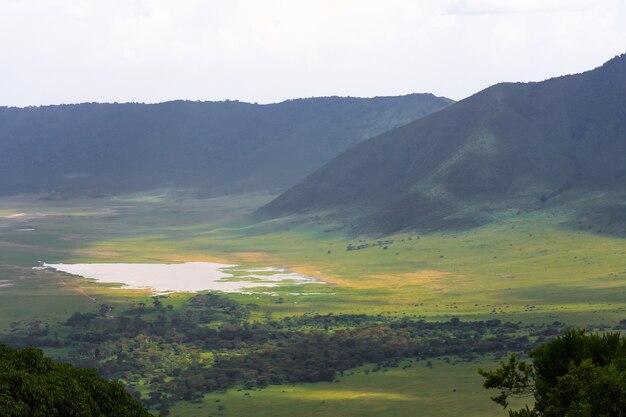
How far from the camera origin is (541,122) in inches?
7505

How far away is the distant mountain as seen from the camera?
546 feet

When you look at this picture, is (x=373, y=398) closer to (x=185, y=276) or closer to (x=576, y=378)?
(x=576, y=378)

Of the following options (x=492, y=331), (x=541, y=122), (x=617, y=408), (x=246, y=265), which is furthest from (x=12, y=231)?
(x=617, y=408)

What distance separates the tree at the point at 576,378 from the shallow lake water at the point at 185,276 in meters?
85.9

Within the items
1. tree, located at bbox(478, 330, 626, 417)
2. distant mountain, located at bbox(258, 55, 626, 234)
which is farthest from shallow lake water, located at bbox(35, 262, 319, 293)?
tree, located at bbox(478, 330, 626, 417)

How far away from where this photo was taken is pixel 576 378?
3075cm

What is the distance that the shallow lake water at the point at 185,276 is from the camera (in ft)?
400

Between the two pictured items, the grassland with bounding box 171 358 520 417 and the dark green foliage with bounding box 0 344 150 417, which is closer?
the dark green foliage with bounding box 0 344 150 417

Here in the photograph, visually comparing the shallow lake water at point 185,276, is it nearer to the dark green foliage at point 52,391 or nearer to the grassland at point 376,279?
the grassland at point 376,279

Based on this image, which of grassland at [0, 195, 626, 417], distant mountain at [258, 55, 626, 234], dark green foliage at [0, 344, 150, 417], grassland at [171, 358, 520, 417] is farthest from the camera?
distant mountain at [258, 55, 626, 234]

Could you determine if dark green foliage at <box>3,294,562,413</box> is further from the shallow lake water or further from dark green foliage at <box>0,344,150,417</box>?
dark green foliage at <box>0,344,150,417</box>

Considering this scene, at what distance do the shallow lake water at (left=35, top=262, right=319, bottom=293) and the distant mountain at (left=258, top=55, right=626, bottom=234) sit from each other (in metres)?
36.4

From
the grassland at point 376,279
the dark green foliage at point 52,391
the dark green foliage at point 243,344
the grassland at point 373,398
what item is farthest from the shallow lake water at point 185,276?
the dark green foliage at point 52,391

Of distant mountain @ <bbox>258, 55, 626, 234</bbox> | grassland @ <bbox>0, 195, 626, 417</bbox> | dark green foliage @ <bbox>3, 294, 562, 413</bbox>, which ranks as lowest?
dark green foliage @ <bbox>3, 294, 562, 413</bbox>
